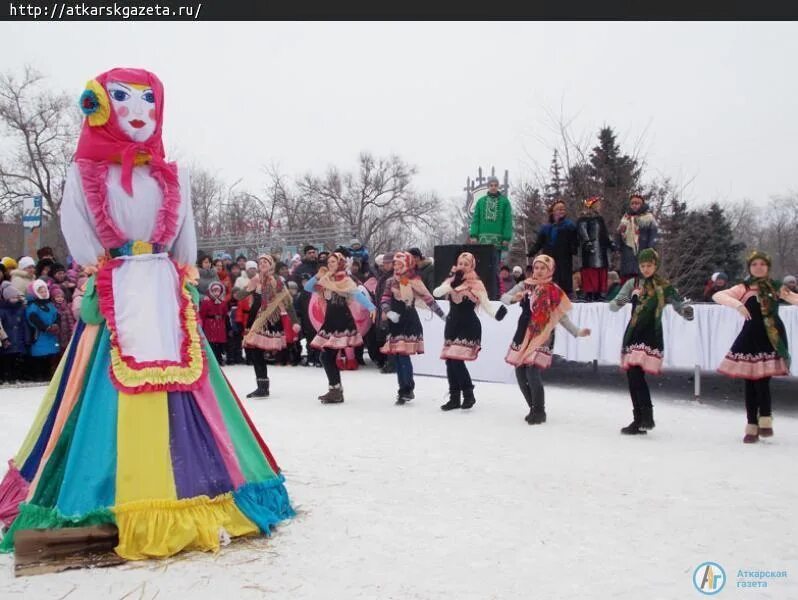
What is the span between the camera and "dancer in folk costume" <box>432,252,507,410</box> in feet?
29.7

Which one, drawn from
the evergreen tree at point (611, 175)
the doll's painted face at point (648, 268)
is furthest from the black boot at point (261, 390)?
the evergreen tree at point (611, 175)

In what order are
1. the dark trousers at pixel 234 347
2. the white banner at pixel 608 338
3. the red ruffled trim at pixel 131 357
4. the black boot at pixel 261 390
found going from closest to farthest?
the red ruffled trim at pixel 131 357 < the white banner at pixel 608 338 < the black boot at pixel 261 390 < the dark trousers at pixel 234 347

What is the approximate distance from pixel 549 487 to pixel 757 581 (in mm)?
1867

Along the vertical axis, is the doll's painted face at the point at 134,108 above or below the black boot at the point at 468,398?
above

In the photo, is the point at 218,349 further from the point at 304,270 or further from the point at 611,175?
the point at 611,175

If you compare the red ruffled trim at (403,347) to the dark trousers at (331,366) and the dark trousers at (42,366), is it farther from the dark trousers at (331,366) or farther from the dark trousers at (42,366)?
the dark trousers at (42,366)

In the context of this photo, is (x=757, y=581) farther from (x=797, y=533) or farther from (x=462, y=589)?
(x=462, y=589)

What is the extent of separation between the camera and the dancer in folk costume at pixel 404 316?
9484mm

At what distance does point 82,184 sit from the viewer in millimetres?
4320

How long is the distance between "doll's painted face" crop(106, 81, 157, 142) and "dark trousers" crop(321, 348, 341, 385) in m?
5.30

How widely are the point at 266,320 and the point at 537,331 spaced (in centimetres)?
369

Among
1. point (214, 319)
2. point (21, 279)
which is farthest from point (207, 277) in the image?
point (21, 279)

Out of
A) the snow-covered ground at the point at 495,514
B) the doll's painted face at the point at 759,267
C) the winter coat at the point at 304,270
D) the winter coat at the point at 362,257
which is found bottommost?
the snow-covered ground at the point at 495,514

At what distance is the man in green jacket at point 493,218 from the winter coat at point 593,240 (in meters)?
1.48
